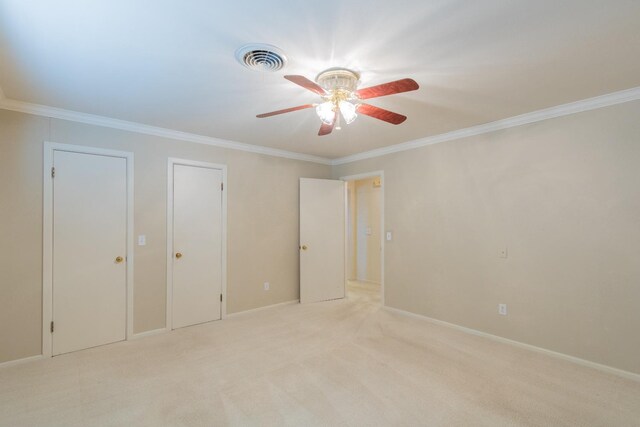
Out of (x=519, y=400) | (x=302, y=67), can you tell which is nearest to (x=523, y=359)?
(x=519, y=400)

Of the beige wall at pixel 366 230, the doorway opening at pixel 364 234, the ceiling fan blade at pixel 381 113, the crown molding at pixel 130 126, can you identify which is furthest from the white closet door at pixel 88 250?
the beige wall at pixel 366 230

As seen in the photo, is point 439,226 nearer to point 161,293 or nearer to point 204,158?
point 204,158

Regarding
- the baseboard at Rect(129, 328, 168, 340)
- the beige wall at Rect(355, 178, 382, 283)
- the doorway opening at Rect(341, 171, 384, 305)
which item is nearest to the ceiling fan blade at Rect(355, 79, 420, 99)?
the baseboard at Rect(129, 328, 168, 340)

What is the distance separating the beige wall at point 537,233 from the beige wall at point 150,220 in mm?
1768

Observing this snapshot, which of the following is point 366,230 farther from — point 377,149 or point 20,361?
point 20,361

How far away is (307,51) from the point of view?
5.99ft

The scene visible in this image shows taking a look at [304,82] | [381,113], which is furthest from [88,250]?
[381,113]

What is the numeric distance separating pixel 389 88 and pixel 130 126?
2810mm

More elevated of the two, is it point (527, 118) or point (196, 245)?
point (527, 118)

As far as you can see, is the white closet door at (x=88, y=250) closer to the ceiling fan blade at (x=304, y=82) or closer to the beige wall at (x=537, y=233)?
the ceiling fan blade at (x=304, y=82)

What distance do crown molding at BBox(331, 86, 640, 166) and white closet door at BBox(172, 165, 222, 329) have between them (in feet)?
7.94

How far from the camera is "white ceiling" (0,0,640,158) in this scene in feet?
4.89

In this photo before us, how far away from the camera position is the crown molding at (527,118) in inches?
97.8

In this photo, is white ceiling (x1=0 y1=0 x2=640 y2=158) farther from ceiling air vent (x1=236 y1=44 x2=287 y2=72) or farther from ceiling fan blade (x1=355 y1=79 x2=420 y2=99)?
ceiling fan blade (x1=355 y1=79 x2=420 y2=99)
